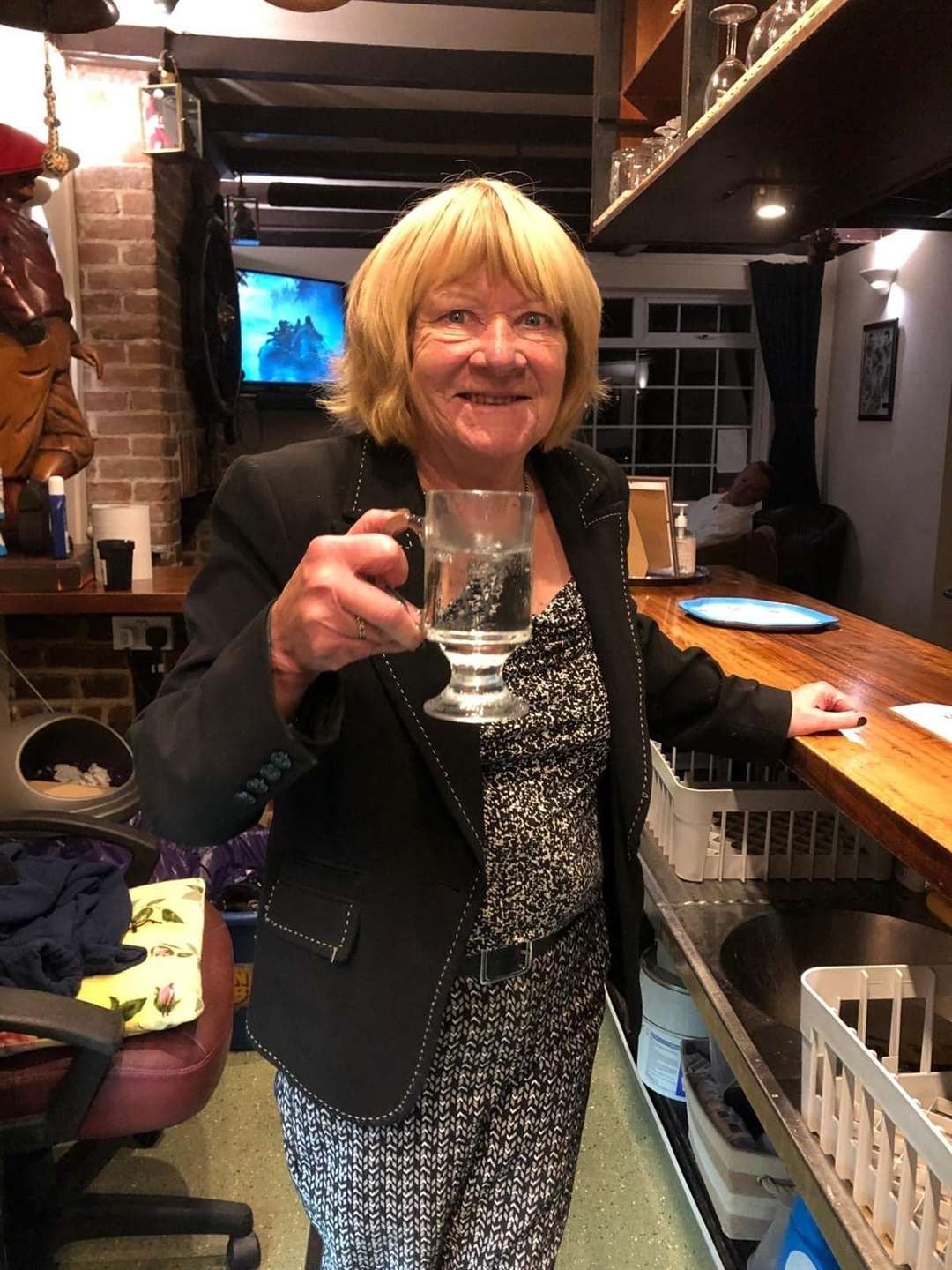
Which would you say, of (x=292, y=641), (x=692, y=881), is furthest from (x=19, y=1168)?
(x=292, y=641)

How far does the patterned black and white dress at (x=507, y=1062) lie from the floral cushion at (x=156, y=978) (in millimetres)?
360

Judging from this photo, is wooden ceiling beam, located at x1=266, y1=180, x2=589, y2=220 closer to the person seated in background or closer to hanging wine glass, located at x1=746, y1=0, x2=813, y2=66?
the person seated in background

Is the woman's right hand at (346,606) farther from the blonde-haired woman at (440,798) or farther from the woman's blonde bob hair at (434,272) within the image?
the woman's blonde bob hair at (434,272)

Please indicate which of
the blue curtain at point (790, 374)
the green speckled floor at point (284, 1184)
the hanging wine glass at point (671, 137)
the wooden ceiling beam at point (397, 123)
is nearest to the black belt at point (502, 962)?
the green speckled floor at point (284, 1184)

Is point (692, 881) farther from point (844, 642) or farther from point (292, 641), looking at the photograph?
point (292, 641)

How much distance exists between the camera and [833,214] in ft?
7.78

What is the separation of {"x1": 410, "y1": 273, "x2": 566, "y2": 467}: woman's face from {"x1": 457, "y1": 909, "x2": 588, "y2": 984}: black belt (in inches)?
20.3

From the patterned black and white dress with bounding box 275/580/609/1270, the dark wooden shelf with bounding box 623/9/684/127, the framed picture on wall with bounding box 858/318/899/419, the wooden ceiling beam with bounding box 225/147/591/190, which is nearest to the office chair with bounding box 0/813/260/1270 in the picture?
the patterned black and white dress with bounding box 275/580/609/1270

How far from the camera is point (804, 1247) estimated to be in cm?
111

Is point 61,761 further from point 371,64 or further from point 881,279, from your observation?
point 881,279

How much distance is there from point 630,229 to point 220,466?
2.80m

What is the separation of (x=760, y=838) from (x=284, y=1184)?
118cm

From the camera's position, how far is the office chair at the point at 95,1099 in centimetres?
126

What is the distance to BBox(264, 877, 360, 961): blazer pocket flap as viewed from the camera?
958 mm
